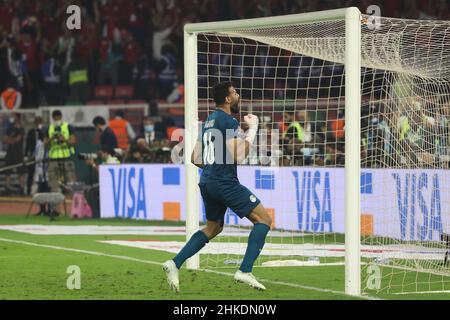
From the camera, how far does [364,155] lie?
677 inches

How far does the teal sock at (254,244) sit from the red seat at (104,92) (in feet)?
66.8

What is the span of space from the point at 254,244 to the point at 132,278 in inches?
76.6

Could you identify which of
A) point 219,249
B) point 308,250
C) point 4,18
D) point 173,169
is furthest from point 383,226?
point 4,18

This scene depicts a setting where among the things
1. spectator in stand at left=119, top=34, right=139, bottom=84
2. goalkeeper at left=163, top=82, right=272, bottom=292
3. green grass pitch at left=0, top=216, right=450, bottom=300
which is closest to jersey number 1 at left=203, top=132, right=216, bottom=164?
goalkeeper at left=163, top=82, right=272, bottom=292

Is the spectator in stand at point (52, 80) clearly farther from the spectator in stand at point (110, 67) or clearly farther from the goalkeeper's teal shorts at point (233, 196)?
the goalkeeper's teal shorts at point (233, 196)

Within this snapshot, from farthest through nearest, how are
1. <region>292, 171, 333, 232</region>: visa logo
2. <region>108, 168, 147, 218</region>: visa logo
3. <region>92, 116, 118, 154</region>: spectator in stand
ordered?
<region>92, 116, 118, 154</region>: spectator in stand < <region>108, 168, 147, 218</region>: visa logo < <region>292, 171, 333, 232</region>: visa logo

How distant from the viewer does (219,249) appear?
16562mm

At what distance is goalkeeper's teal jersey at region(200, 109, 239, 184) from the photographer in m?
11.9

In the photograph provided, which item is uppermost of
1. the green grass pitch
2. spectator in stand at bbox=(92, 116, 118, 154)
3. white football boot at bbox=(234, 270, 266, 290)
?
spectator in stand at bbox=(92, 116, 118, 154)

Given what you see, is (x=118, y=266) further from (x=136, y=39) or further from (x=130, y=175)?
(x=136, y=39)

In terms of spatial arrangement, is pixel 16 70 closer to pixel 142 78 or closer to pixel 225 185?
pixel 142 78

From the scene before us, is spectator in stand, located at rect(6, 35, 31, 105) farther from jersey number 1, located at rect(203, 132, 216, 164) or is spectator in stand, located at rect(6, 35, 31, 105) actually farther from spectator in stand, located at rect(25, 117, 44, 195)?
jersey number 1, located at rect(203, 132, 216, 164)

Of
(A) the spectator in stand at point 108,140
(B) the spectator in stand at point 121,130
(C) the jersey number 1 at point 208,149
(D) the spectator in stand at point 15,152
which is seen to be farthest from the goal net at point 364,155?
(D) the spectator in stand at point 15,152

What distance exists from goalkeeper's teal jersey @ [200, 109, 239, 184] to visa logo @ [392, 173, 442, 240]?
4.50 m
